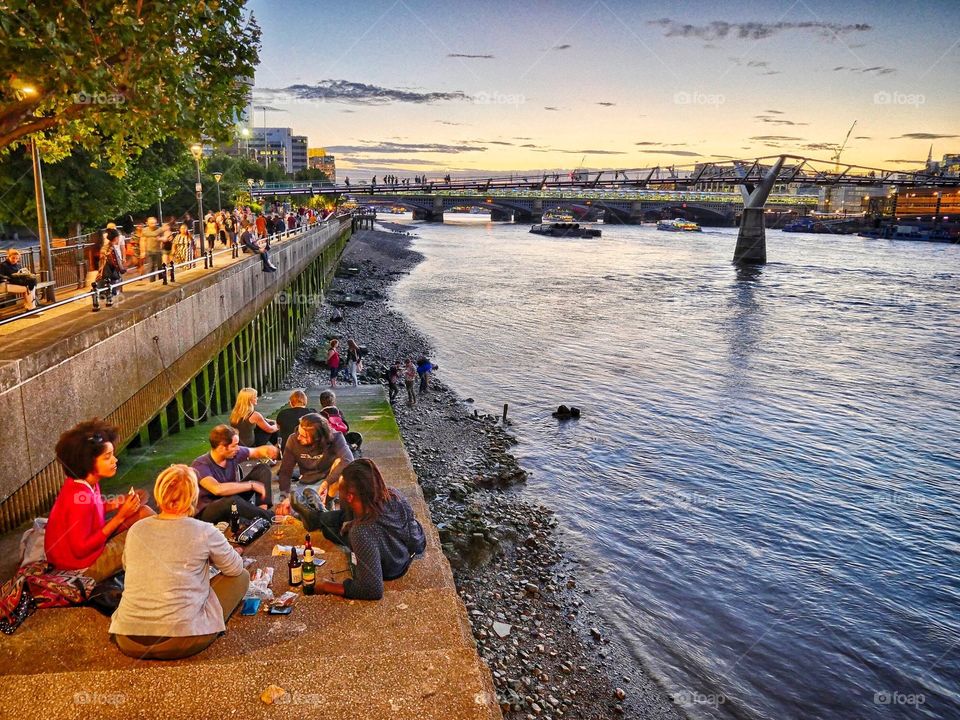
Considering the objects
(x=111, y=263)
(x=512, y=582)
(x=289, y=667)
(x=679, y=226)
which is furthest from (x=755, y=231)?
(x=289, y=667)

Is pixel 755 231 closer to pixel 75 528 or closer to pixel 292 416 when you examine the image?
pixel 292 416

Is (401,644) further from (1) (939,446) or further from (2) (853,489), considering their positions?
(1) (939,446)

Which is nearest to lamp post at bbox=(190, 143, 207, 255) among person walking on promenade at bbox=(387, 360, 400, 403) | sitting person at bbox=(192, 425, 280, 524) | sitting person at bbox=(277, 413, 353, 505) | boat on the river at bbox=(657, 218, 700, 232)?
person walking on promenade at bbox=(387, 360, 400, 403)

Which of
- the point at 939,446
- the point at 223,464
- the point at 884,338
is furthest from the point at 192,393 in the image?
the point at 884,338

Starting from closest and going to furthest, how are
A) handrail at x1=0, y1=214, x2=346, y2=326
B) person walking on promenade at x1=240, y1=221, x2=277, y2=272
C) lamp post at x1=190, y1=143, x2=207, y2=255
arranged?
handrail at x1=0, y1=214, x2=346, y2=326 < lamp post at x1=190, y1=143, x2=207, y2=255 < person walking on promenade at x1=240, y1=221, x2=277, y2=272

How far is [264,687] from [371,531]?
4.84 feet

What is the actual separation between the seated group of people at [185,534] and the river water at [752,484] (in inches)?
223

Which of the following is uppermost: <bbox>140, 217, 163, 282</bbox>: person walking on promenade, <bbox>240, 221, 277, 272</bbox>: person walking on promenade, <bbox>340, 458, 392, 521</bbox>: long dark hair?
<bbox>140, 217, 163, 282</bbox>: person walking on promenade

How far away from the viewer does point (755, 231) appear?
96.6 meters

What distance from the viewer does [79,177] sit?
2214 cm

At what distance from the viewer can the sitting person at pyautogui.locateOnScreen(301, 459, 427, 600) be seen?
5754 mm

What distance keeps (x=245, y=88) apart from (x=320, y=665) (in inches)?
365

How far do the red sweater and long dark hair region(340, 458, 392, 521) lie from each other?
1926 millimetres

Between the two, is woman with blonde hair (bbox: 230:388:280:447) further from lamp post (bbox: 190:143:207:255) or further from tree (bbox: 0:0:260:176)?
lamp post (bbox: 190:143:207:255)
